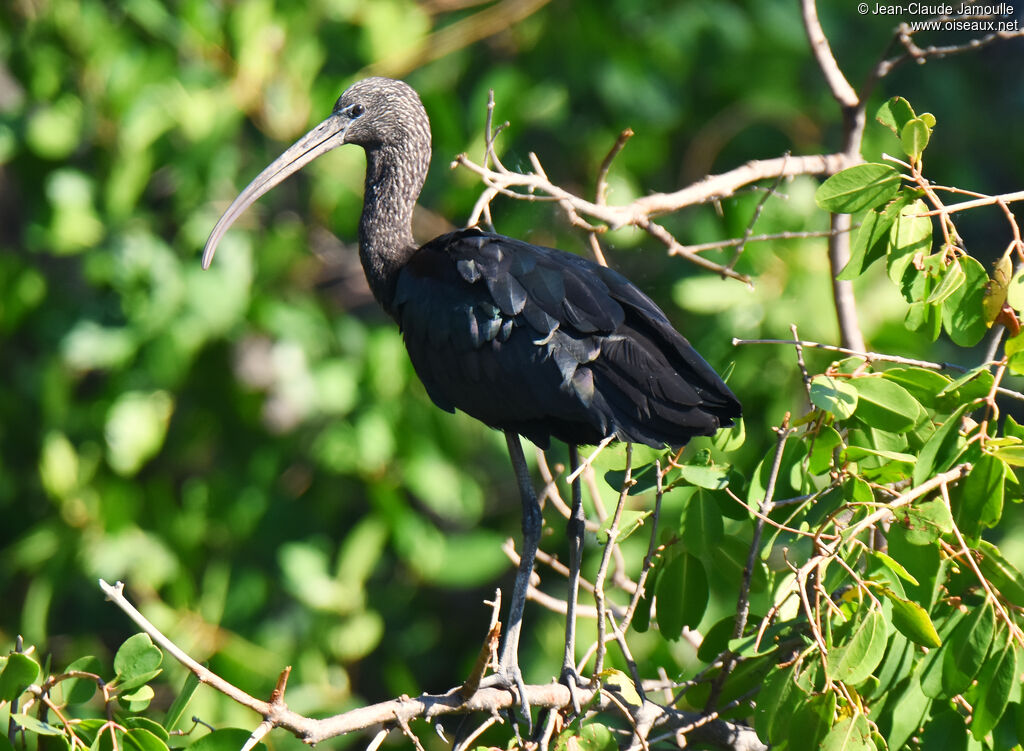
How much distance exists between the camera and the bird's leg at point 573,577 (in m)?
2.60

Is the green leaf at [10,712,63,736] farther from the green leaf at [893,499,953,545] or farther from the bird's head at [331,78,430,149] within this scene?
the bird's head at [331,78,430,149]

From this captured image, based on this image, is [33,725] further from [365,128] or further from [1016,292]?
[365,128]

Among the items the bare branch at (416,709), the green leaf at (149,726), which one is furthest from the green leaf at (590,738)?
the green leaf at (149,726)

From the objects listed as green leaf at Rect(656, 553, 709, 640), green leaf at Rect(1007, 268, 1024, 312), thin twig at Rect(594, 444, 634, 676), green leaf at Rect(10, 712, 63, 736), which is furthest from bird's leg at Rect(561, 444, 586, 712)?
green leaf at Rect(10, 712, 63, 736)

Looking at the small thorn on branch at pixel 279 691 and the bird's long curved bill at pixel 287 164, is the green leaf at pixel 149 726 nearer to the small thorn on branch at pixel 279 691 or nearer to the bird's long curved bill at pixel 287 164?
the small thorn on branch at pixel 279 691

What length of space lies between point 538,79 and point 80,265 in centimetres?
245

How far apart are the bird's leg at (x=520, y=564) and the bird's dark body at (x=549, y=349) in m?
0.19

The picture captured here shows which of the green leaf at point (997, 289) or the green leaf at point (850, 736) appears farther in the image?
the green leaf at point (997, 289)

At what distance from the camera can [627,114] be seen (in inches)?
209

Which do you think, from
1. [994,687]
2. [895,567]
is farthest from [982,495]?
[994,687]

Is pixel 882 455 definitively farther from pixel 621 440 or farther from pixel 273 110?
pixel 273 110

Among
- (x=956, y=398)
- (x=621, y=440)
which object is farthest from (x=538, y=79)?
(x=956, y=398)

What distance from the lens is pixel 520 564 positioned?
2.96 meters

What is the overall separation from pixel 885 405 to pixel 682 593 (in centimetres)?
59
